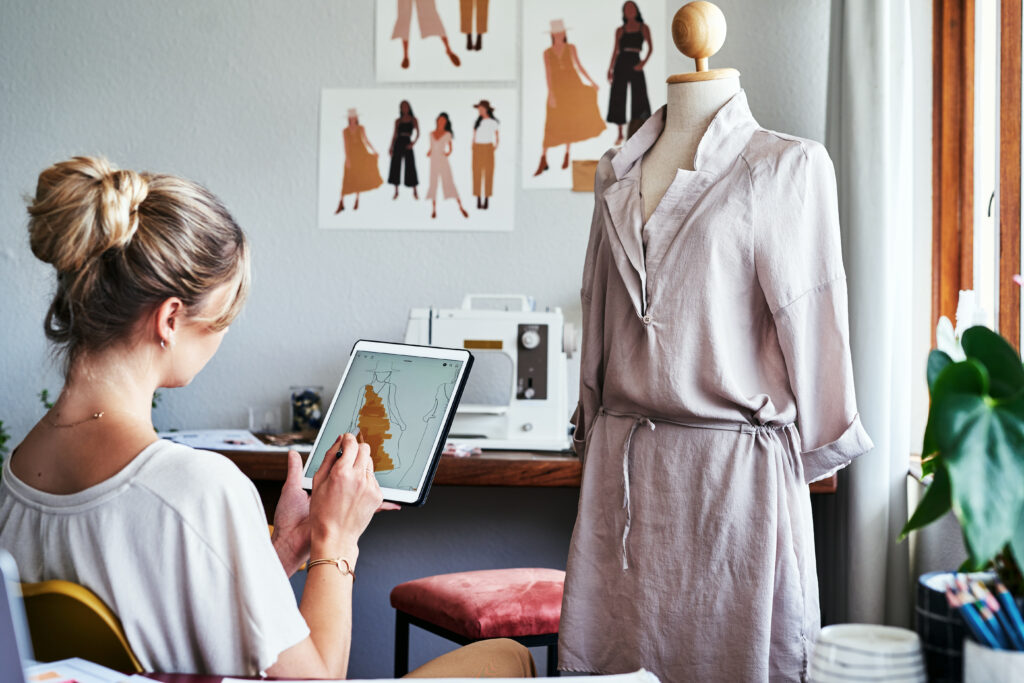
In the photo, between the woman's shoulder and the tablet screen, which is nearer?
the woman's shoulder

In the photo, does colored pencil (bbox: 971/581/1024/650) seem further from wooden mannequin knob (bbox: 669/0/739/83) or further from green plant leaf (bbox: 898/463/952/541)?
wooden mannequin knob (bbox: 669/0/739/83)

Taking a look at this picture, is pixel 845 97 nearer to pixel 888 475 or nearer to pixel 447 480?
pixel 888 475

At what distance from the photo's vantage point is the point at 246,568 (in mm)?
944

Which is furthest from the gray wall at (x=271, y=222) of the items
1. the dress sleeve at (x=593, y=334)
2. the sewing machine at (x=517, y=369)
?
the dress sleeve at (x=593, y=334)

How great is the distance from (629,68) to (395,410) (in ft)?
5.91

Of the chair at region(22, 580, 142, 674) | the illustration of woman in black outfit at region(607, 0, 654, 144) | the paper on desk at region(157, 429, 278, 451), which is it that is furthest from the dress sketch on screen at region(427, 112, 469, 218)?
the chair at region(22, 580, 142, 674)

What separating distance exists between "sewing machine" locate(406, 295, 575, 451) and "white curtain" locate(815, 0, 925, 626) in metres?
0.71

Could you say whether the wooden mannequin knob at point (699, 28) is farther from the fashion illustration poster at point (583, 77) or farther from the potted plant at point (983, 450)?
the fashion illustration poster at point (583, 77)

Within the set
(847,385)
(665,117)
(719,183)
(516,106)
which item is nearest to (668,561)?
(847,385)

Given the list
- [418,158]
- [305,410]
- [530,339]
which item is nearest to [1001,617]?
[530,339]

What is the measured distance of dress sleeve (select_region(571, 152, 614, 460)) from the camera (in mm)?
1426

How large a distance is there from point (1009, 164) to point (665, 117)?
86cm

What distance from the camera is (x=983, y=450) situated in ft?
2.05

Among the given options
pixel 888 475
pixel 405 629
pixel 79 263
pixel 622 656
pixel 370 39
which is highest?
pixel 370 39
